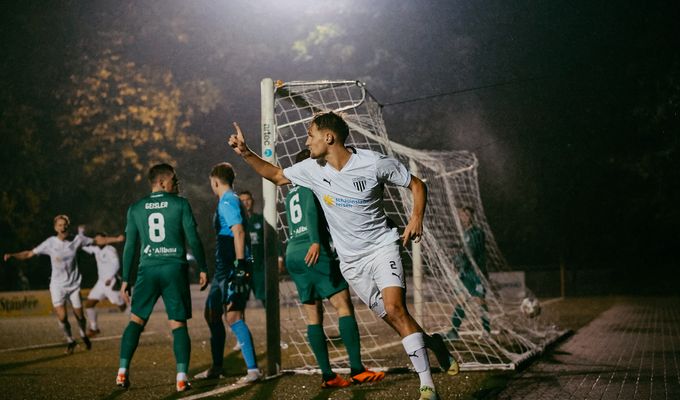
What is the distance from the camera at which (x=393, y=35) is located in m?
37.6

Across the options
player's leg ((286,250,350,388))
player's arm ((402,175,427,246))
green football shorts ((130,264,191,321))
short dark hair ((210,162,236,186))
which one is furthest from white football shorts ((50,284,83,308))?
player's arm ((402,175,427,246))

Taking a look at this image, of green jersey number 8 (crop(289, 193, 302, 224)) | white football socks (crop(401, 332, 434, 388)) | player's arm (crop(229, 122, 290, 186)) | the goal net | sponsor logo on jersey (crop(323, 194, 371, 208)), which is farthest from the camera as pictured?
the goal net

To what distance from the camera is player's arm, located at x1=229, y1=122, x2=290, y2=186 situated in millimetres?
4668

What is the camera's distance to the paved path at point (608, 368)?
5.27 meters

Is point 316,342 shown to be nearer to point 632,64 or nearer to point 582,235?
point 632,64

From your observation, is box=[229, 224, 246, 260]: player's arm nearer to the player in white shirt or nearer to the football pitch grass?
the football pitch grass

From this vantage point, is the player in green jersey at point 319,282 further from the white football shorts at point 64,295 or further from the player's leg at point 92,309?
the player's leg at point 92,309

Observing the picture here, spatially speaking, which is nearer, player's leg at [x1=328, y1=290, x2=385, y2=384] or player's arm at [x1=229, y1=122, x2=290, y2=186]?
player's arm at [x1=229, y1=122, x2=290, y2=186]

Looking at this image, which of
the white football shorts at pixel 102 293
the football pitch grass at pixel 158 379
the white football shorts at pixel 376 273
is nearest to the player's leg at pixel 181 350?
the football pitch grass at pixel 158 379

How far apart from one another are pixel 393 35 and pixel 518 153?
33.4ft

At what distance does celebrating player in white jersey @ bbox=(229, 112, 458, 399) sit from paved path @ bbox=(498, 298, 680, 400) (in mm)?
1400

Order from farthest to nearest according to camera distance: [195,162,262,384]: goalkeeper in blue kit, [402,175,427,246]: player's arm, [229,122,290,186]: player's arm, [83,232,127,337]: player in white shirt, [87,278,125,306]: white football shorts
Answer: [83,232,127,337]: player in white shirt → [87,278,125,306]: white football shorts → [195,162,262,384]: goalkeeper in blue kit → [229,122,290,186]: player's arm → [402,175,427,246]: player's arm

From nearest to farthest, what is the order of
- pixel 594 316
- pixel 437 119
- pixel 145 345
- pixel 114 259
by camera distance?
1. pixel 145 345
2. pixel 114 259
3. pixel 594 316
4. pixel 437 119

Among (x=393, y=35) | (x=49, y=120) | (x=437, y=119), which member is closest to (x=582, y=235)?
(x=437, y=119)
